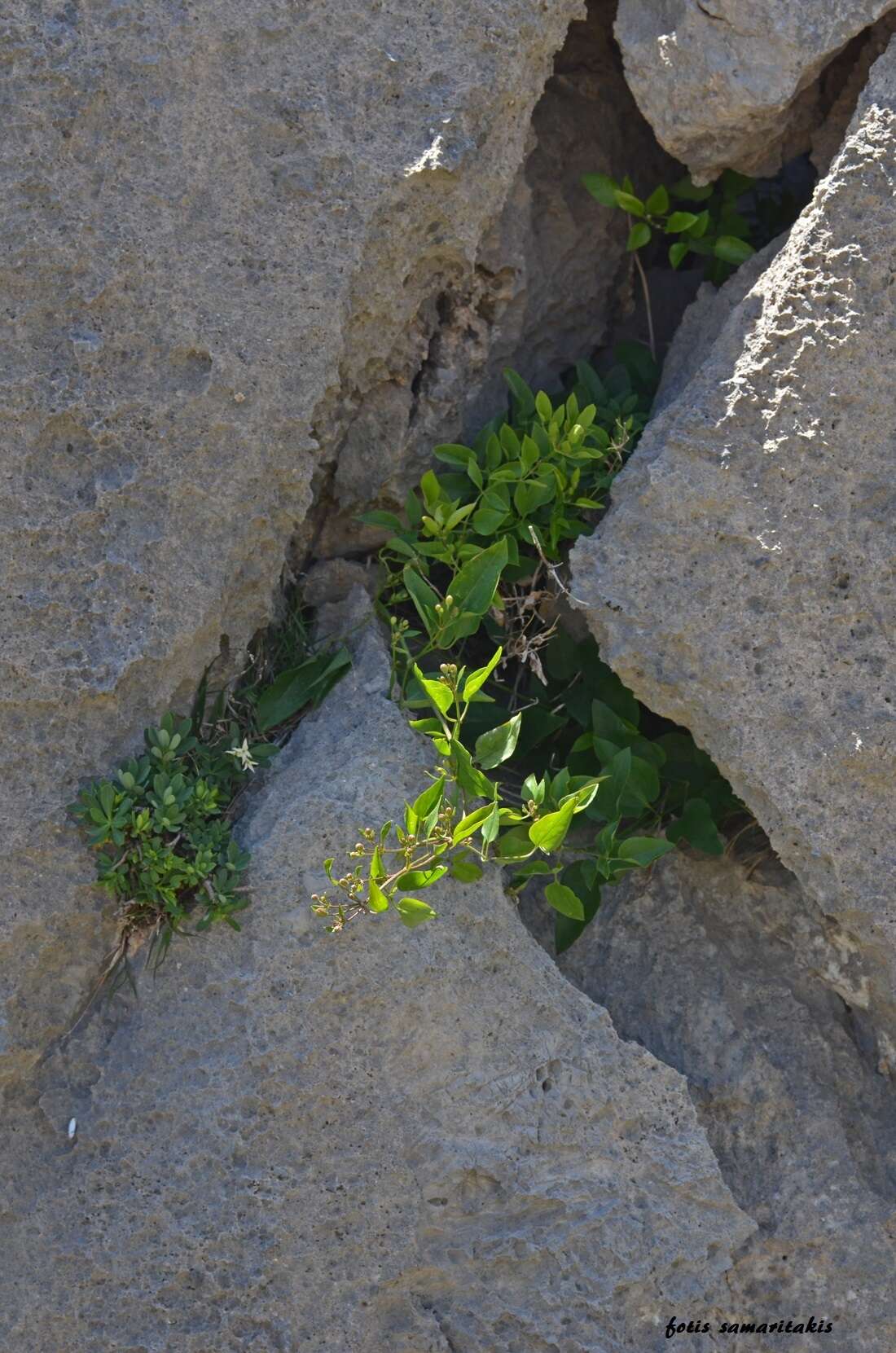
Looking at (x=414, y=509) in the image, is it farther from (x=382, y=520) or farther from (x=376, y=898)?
(x=376, y=898)

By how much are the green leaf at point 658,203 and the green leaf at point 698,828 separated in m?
1.22

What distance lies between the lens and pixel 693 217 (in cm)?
279

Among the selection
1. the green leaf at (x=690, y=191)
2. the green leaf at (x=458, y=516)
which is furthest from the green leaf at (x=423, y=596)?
the green leaf at (x=690, y=191)

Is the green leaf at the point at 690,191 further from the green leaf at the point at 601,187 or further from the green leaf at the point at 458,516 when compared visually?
the green leaf at the point at 458,516

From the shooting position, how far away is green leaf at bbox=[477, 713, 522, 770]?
7.36 feet

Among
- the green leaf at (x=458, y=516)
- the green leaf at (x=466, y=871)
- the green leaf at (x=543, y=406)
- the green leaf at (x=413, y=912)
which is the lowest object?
the green leaf at (x=466, y=871)

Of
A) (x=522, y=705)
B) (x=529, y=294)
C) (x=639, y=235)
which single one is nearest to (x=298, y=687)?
(x=522, y=705)

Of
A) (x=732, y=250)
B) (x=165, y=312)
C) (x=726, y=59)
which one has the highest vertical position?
(x=726, y=59)

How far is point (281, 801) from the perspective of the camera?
2.34 meters

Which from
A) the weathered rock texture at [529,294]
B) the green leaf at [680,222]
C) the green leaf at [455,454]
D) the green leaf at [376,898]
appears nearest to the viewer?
the green leaf at [376,898]

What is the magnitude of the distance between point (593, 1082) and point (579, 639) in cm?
87

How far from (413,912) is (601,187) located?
5.15ft

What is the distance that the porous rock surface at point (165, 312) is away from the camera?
2236 mm

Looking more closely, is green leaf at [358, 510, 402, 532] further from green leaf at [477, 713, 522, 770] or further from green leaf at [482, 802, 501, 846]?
green leaf at [482, 802, 501, 846]
